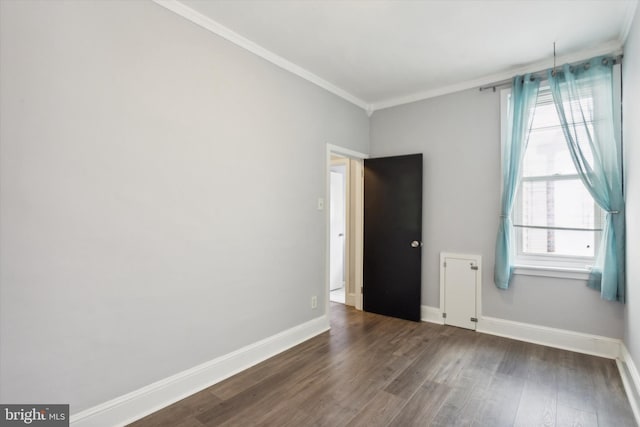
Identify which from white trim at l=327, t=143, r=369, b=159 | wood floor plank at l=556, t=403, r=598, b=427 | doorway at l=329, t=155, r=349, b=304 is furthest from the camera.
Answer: doorway at l=329, t=155, r=349, b=304

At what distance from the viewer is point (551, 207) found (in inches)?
127

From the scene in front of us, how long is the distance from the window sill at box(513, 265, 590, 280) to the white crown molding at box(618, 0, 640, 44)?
204cm

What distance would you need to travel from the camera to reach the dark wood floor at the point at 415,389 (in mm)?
2041

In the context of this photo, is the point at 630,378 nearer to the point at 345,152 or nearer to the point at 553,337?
the point at 553,337

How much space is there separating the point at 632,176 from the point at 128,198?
3651mm

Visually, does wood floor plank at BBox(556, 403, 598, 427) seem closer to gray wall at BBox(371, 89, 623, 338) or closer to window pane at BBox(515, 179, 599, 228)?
gray wall at BBox(371, 89, 623, 338)

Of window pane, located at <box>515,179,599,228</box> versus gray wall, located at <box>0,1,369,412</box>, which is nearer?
gray wall, located at <box>0,1,369,412</box>

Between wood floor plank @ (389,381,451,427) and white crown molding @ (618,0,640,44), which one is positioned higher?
white crown molding @ (618,0,640,44)

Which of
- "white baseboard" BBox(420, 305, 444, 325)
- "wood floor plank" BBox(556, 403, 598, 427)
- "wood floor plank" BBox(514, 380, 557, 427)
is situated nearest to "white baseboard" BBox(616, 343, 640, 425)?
"wood floor plank" BBox(556, 403, 598, 427)

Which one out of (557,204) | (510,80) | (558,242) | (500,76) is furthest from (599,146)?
(500,76)

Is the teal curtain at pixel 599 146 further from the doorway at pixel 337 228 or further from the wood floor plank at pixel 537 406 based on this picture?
the doorway at pixel 337 228

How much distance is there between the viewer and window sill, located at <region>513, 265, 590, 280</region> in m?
3.00

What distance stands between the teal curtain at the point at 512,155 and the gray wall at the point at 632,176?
71 cm

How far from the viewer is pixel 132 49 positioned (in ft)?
6.61
